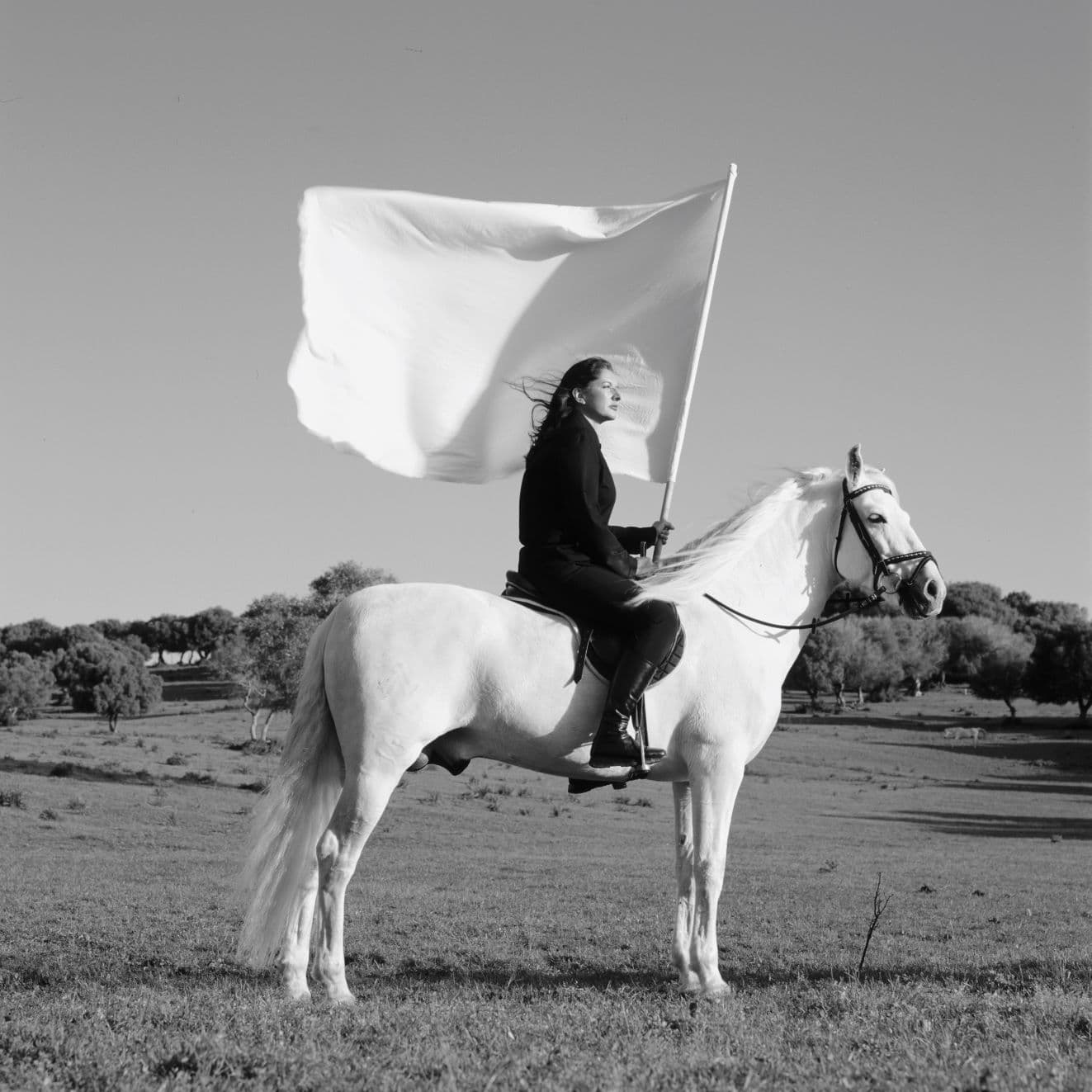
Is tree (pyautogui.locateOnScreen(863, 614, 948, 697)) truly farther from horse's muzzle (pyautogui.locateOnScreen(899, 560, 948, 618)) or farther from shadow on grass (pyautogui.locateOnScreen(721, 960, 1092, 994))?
horse's muzzle (pyautogui.locateOnScreen(899, 560, 948, 618))

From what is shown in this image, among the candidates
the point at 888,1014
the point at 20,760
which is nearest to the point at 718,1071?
the point at 888,1014

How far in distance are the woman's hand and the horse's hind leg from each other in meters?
2.85

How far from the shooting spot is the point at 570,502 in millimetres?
8398

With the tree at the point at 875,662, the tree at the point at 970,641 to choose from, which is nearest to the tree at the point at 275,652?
the tree at the point at 875,662

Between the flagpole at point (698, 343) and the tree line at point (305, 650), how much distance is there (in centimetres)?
181

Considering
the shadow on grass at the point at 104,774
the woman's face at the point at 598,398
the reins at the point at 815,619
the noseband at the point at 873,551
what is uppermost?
the woman's face at the point at 598,398

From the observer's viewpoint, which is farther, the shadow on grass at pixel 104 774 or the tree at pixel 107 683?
the tree at pixel 107 683

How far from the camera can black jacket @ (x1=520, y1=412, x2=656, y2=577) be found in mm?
8383

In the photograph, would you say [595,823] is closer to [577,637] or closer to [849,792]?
[849,792]

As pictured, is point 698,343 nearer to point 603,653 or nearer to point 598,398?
point 598,398

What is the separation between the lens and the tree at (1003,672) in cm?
10488

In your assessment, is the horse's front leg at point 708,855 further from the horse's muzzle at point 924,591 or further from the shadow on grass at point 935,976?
the horse's muzzle at point 924,591

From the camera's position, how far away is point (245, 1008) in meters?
6.78

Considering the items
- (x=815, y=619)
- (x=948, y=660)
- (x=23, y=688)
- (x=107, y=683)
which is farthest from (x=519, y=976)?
(x=948, y=660)
